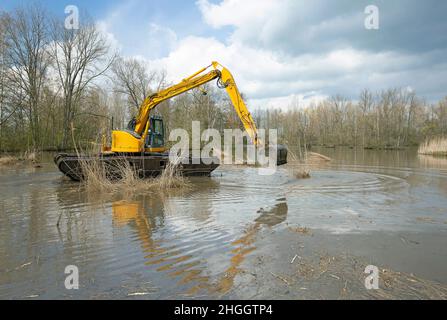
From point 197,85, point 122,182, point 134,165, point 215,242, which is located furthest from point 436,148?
point 215,242

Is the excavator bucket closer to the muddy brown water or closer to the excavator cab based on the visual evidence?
the muddy brown water

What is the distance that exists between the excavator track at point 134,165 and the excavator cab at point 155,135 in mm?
689

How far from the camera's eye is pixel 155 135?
14.7 m

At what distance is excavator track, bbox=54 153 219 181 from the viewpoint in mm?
12109

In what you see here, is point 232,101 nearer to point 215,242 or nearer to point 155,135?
point 155,135

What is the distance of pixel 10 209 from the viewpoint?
306 inches

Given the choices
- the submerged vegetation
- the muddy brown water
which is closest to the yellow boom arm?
the muddy brown water

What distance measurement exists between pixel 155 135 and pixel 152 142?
0.38 meters

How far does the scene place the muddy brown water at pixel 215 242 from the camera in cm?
366

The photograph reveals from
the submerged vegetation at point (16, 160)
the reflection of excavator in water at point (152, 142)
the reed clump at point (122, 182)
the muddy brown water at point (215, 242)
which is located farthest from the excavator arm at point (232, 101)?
the submerged vegetation at point (16, 160)

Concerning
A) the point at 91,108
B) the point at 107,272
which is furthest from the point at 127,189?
the point at 91,108

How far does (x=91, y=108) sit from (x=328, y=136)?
4290cm

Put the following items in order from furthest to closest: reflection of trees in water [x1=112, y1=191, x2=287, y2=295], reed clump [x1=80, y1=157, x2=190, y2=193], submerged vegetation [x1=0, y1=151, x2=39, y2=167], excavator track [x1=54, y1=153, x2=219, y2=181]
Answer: submerged vegetation [x1=0, y1=151, x2=39, y2=167]
excavator track [x1=54, y1=153, x2=219, y2=181]
reed clump [x1=80, y1=157, x2=190, y2=193]
reflection of trees in water [x1=112, y1=191, x2=287, y2=295]

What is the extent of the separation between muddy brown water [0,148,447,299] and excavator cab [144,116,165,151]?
5.04 meters
